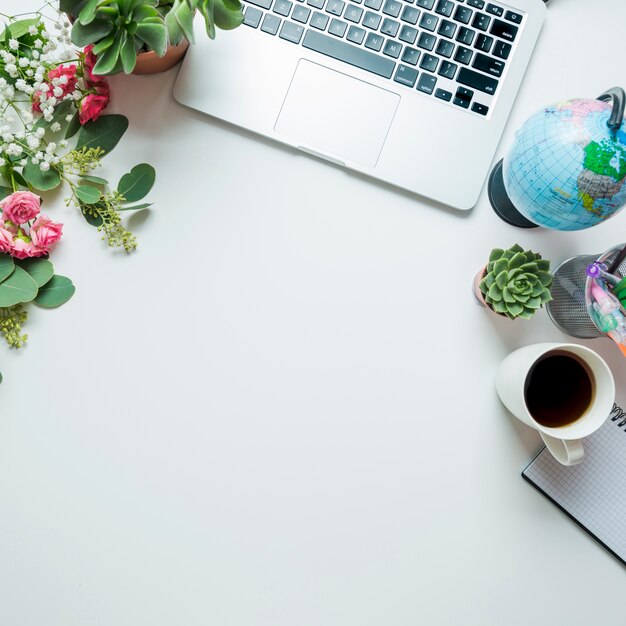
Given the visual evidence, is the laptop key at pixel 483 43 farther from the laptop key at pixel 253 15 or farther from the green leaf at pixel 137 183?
the green leaf at pixel 137 183

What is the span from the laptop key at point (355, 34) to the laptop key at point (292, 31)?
0.06 metres

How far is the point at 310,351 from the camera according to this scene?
74cm

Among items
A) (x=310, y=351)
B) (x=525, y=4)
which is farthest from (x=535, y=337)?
(x=525, y=4)

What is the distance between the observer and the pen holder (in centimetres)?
71

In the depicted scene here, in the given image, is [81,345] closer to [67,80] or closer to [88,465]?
[88,465]

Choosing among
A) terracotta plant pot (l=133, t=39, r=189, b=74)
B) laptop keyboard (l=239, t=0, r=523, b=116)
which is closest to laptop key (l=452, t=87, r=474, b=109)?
laptop keyboard (l=239, t=0, r=523, b=116)

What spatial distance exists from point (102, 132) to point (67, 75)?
0.07m

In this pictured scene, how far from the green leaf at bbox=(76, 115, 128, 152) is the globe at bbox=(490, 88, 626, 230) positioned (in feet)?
1.50

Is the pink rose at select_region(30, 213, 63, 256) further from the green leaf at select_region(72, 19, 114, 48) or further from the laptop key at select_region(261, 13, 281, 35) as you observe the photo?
the laptop key at select_region(261, 13, 281, 35)

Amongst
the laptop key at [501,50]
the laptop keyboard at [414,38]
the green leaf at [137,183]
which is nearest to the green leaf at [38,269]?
the green leaf at [137,183]

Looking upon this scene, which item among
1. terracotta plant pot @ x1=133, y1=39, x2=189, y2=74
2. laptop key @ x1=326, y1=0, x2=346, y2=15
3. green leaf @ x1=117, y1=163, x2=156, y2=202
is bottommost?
green leaf @ x1=117, y1=163, x2=156, y2=202

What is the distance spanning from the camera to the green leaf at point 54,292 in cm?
73

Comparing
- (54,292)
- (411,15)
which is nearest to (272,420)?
(54,292)

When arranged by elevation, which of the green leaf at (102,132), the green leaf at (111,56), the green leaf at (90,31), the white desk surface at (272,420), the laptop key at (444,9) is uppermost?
the laptop key at (444,9)
